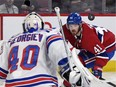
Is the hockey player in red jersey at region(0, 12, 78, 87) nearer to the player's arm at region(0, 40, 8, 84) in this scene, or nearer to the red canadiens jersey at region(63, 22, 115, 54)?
the player's arm at region(0, 40, 8, 84)

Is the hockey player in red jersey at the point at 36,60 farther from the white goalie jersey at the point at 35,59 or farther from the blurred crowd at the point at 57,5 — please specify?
the blurred crowd at the point at 57,5

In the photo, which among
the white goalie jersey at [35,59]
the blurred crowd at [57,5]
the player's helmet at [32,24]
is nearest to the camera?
the white goalie jersey at [35,59]

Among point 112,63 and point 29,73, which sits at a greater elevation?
point 29,73

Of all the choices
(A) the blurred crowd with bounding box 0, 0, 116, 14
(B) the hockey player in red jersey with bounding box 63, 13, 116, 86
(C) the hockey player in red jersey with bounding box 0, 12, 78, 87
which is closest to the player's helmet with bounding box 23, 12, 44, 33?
(C) the hockey player in red jersey with bounding box 0, 12, 78, 87

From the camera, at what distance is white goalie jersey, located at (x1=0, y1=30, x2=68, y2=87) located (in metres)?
2.26

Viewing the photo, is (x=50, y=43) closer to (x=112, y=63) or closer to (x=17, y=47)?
(x=17, y=47)

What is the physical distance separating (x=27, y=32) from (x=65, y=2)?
3687 millimetres

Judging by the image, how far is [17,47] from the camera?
7.64 ft

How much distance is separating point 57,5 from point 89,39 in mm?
2545

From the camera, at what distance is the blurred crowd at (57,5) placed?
5832mm

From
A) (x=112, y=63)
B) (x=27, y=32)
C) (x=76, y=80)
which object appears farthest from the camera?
(x=112, y=63)

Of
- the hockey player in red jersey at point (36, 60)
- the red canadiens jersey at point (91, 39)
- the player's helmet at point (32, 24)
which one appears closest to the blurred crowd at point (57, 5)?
the red canadiens jersey at point (91, 39)

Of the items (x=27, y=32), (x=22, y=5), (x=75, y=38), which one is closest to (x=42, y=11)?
(x=22, y=5)

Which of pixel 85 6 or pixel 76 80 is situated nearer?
pixel 76 80
